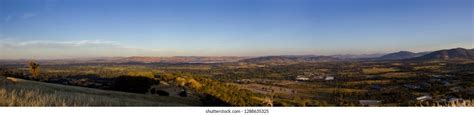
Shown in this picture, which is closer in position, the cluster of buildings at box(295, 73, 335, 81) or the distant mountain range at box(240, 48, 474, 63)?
the distant mountain range at box(240, 48, 474, 63)

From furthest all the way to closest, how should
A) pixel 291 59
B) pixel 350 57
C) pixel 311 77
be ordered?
pixel 291 59 < pixel 350 57 < pixel 311 77

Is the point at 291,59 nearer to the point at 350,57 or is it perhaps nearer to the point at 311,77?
the point at 350,57

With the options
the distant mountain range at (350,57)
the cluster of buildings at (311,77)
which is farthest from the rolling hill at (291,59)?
the cluster of buildings at (311,77)

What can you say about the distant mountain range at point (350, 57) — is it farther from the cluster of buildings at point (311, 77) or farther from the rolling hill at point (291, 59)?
the cluster of buildings at point (311, 77)

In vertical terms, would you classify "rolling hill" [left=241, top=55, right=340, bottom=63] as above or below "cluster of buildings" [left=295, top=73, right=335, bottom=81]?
above

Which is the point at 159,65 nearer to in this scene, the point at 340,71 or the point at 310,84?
the point at 310,84

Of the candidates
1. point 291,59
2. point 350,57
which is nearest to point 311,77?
point 350,57

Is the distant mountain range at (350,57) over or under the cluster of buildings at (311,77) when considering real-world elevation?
over

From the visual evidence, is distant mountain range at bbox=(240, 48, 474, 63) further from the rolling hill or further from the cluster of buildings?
the cluster of buildings

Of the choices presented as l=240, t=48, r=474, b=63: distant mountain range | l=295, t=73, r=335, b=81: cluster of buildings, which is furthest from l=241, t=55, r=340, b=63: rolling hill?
l=295, t=73, r=335, b=81: cluster of buildings
